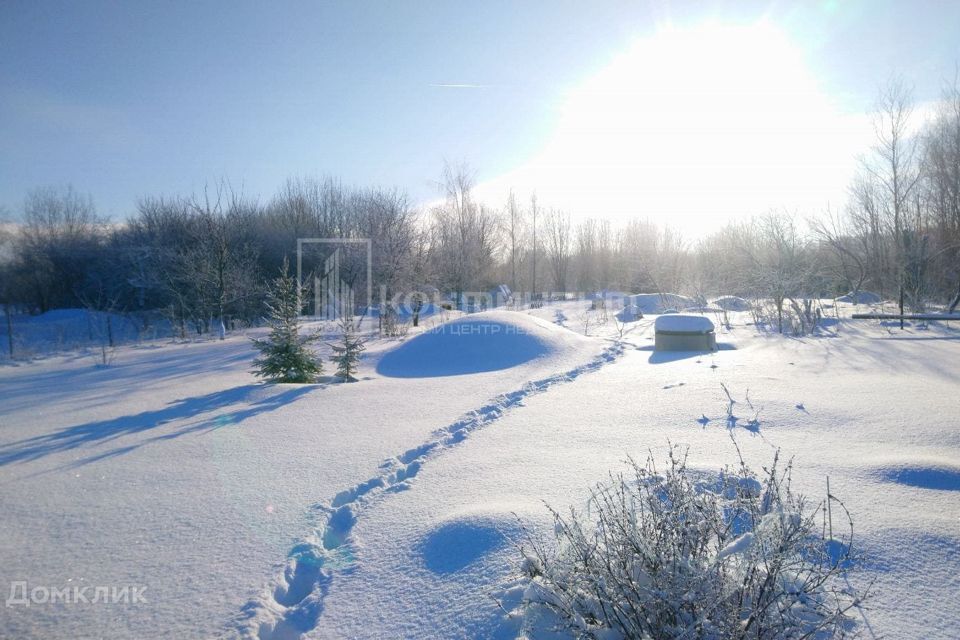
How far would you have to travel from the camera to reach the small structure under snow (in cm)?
1019

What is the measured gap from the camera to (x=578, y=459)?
13.8ft

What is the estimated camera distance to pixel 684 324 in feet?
33.7

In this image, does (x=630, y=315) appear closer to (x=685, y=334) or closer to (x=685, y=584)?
(x=685, y=334)

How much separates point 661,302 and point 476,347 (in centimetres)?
1258

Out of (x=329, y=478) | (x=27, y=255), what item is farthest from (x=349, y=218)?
(x=329, y=478)

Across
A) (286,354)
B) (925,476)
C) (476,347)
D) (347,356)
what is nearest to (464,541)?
(925,476)

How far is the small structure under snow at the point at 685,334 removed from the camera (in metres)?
10.2

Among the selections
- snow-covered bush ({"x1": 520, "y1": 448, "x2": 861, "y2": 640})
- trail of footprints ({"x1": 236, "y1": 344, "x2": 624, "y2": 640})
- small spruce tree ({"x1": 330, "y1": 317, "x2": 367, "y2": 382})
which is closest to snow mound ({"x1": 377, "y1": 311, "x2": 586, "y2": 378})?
small spruce tree ({"x1": 330, "y1": 317, "x2": 367, "y2": 382})

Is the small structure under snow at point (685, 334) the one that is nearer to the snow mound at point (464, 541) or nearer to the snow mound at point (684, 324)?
the snow mound at point (684, 324)

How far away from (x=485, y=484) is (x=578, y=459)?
3.01ft

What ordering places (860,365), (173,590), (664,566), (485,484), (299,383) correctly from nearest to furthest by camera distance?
(664,566), (173,590), (485,484), (860,365), (299,383)

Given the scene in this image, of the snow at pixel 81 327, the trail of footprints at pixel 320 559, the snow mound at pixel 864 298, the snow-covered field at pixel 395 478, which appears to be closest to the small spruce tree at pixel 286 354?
the snow-covered field at pixel 395 478

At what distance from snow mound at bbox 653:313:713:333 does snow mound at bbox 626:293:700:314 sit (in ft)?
27.7

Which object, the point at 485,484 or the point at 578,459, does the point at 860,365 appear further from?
the point at 485,484
